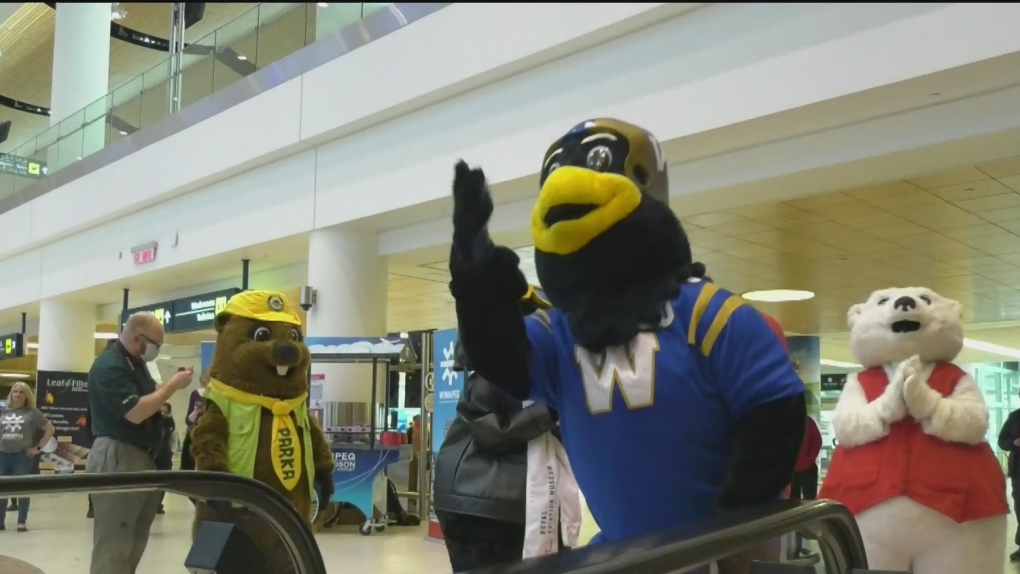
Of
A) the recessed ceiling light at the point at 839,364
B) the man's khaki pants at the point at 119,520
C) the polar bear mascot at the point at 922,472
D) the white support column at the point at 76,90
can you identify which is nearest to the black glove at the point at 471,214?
the polar bear mascot at the point at 922,472

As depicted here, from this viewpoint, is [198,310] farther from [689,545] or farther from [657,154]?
[689,545]

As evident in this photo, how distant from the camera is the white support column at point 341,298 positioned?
8.92 metres

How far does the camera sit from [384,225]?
9.02m

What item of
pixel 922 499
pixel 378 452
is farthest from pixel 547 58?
pixel 922 499

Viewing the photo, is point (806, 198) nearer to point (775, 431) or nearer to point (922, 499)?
point (922, 499)

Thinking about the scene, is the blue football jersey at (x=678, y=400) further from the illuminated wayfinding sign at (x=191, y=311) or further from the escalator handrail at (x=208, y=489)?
the illuminated wayfinding sign at (x=191, y=311)

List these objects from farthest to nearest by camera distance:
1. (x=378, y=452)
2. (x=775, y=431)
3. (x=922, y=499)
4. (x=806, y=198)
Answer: (x=378, y=452) < (x=806, y=198) < (x=922, y=499) < (x=775, y=431)

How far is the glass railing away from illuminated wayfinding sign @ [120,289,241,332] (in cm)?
223

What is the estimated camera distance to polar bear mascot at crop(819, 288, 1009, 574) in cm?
289

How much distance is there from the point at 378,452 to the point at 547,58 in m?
3.89

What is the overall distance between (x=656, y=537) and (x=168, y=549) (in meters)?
6.44

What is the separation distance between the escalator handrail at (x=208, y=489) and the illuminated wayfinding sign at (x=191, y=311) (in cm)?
872

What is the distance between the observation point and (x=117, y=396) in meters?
3.98

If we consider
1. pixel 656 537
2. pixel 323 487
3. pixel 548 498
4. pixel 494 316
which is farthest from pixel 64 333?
pixel 656 537
